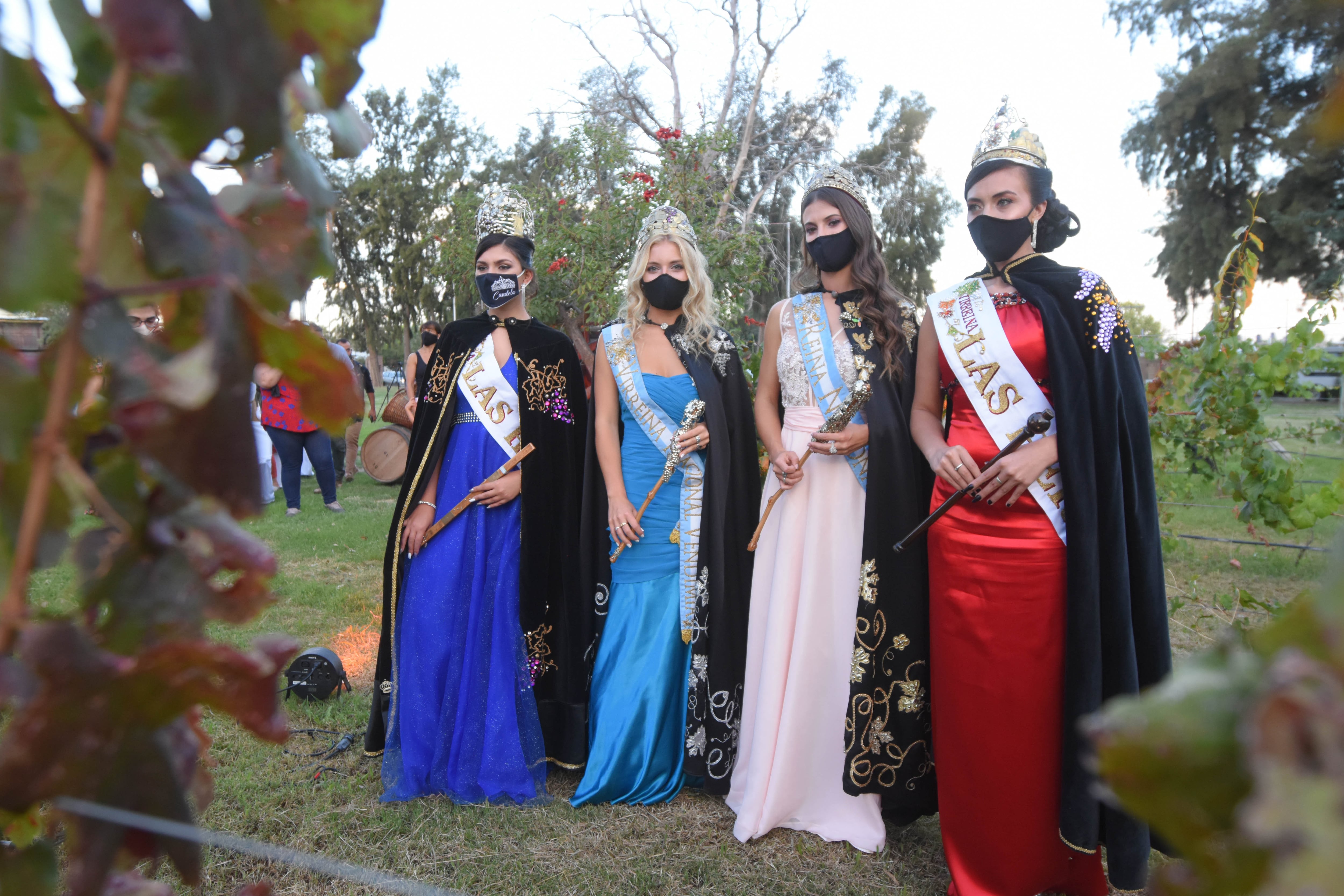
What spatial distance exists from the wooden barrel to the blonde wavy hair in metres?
6.59

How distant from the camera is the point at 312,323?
572 millimetres

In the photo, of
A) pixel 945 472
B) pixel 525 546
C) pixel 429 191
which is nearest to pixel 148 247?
pixel 945 472

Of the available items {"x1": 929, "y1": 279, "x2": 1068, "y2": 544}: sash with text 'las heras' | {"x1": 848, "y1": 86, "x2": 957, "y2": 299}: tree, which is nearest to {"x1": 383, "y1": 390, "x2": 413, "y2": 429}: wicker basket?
{"x1": 929, "y1": 279, "x2": 1068, "y2": 544}: sash with text 'las heras'

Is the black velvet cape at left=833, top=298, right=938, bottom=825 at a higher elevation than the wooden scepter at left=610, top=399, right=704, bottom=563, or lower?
lower

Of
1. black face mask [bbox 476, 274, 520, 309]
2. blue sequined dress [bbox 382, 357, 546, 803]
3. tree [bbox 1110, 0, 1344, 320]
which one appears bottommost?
blue sequined dress [bbox 382, 357, 546, 803]

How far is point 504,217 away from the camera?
321 cm

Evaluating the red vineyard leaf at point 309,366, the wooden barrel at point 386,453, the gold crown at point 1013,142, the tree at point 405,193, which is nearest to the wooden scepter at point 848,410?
the gold crown at point 1013,142

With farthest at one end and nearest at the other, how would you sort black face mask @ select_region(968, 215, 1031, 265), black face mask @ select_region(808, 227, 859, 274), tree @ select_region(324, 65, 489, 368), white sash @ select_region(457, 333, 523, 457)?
tree @ select_region(324, 65, 489, 368), white sash @ select_region(457, 333, 523, 457), black face mask @ select_region(808, 227, 859, 274), black face mask @ select_region(968, 215, 1031, 265)

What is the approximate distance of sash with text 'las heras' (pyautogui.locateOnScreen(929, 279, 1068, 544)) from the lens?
7.55 feet

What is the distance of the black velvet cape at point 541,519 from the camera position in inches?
123

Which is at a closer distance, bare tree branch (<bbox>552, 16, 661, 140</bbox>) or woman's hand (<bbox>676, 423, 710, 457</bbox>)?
woman's hand (<bbox>676, 423, 710, 457</bbox>)

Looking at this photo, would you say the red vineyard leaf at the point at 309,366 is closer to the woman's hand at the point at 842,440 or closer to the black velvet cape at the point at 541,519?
the woman's hand at the point at 842,440

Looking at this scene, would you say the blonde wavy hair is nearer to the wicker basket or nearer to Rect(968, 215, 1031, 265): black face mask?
Rect(968, 215, 1031, 265): black face mask

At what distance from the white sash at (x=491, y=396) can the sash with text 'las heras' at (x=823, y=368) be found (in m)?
1.10
